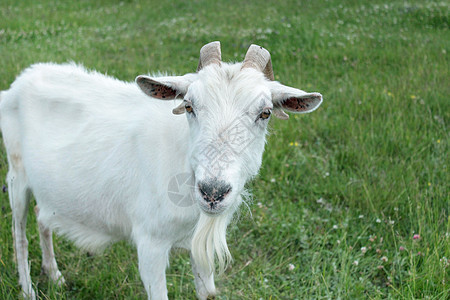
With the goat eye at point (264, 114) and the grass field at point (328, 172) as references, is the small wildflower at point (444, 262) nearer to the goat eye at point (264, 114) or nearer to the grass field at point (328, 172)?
the grass field at point (328, 172)

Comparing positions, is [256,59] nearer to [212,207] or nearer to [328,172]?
[212,207]

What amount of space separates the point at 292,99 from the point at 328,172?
6.39 ft

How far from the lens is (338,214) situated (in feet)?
12.5

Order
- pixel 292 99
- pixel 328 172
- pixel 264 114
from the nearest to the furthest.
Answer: pixel 264 114 → pixel 292 99 → pixel 328 172

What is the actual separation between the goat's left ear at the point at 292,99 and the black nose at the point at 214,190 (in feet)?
2.25

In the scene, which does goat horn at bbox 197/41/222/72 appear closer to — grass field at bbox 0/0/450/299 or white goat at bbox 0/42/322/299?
white goat at bbox 0/42/322/299

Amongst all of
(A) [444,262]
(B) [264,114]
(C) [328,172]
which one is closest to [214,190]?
(B) [264,114]

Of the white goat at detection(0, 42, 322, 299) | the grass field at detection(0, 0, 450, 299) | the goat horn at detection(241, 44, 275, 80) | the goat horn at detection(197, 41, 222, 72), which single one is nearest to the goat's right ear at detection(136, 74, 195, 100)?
the white goat at detection(0, 42, 322, 299)

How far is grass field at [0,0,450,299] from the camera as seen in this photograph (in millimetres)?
3188

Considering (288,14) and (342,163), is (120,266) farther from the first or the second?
(288,14)

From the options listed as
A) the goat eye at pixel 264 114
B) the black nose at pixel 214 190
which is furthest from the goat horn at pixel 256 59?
the black nose at pixel 214 190

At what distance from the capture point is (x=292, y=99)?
2547 mm

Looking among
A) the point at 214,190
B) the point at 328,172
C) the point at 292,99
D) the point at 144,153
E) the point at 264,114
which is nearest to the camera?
the point at 214,190

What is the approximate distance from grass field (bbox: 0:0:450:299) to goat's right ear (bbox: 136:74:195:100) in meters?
1.37
